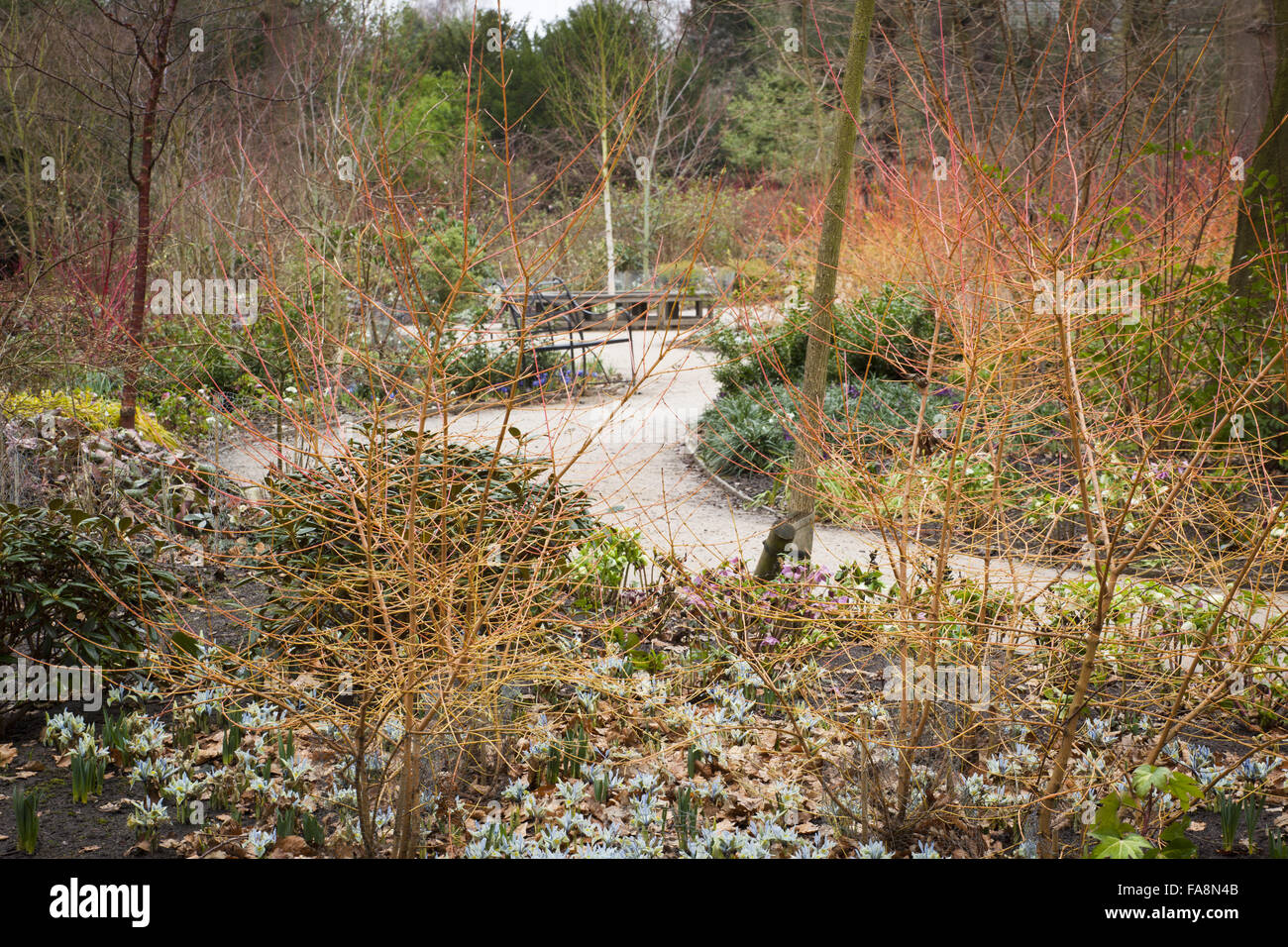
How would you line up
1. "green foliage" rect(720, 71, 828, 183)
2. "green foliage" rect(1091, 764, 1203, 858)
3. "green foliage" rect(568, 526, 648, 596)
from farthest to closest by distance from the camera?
"green foliage" rect(720, 71, 828, 183), "green foliage" rect(568, 526, 648, 596), "green foliage" rect(1091, 764, 1203, 858)

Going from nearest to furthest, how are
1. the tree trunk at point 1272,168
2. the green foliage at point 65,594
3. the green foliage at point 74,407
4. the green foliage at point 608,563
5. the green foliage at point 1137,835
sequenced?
1. the green foliage at point 1137,835
2. the green foliage at point 65,594
3. the green foliage at point 608,563
4. the green foliage at point 74,407
5. the tree trunk at point 1272,168

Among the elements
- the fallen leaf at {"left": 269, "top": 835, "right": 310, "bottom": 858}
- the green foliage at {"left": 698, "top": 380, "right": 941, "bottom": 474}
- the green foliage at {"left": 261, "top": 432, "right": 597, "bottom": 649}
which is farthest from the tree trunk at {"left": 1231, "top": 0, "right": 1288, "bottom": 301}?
the fallen leaf at {"left": 269, "top": 835, "right": 310, "bottom": 858}

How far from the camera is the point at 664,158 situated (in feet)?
59.4

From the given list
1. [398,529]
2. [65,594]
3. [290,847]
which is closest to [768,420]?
[398,529]

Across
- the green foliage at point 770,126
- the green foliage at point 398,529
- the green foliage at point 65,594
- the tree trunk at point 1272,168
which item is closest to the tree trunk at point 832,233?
the green foliage at point 398,529

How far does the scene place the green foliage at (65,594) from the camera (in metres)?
3.27

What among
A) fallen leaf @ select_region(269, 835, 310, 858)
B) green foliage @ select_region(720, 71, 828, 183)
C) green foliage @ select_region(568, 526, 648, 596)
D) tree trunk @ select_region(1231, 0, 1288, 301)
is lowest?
fallen leaf @ select_region(269, 835, 310, 858)

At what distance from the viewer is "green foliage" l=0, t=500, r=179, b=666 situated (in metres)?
3.27

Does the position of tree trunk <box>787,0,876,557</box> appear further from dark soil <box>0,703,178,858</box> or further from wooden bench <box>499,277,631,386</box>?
dark soil <box>0,703,178,858</box>

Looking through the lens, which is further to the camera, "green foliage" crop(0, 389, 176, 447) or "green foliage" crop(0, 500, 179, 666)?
"green foliage" crop(0, 389, 176, 447)

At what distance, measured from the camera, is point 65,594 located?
3285mm

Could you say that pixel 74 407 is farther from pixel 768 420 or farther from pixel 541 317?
pixel 541 317

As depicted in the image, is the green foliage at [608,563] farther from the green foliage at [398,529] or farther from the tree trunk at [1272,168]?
the tree trunk at [1272,168]
